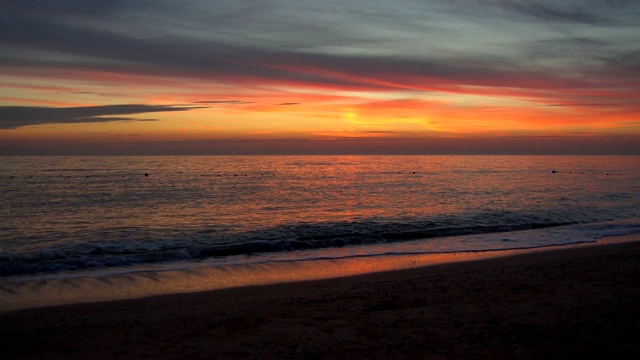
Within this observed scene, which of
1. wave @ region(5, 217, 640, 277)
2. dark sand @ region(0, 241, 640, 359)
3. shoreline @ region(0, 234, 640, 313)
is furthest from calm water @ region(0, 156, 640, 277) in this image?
dark sand @ region(0, 241, 640, 359)

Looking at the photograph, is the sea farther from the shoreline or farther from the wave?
the shoreline

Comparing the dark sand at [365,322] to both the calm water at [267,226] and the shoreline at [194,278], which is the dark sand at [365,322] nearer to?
the shoreline at [194,278]

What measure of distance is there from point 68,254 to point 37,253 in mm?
1352

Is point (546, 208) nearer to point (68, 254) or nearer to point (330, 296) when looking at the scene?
point (330, 296)

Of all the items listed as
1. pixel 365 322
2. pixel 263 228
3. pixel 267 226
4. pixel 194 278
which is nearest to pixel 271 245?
pixel 263 228

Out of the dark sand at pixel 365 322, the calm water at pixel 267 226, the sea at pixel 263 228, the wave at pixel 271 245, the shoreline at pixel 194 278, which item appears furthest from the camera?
the calm water at pixel 267 226

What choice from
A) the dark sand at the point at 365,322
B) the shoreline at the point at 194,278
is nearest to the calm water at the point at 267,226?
the shoreline at the point at 194,278

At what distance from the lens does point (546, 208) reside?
112 feet

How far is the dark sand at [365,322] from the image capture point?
7.10 metres

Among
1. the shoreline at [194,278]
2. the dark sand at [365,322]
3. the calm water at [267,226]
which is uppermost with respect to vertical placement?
the dark sand at [365,322]

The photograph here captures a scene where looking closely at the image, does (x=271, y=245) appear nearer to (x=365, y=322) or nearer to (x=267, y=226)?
(x=267, y=226)

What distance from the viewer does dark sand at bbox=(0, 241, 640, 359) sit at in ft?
23.3

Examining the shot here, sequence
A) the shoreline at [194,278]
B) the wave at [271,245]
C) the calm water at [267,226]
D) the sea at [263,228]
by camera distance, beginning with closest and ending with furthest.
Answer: the shoreline at [194,278] → the wave at [271,245] → the sea at [263,228] → the calm water at [267,226]

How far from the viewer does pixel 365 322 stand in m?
8.42
